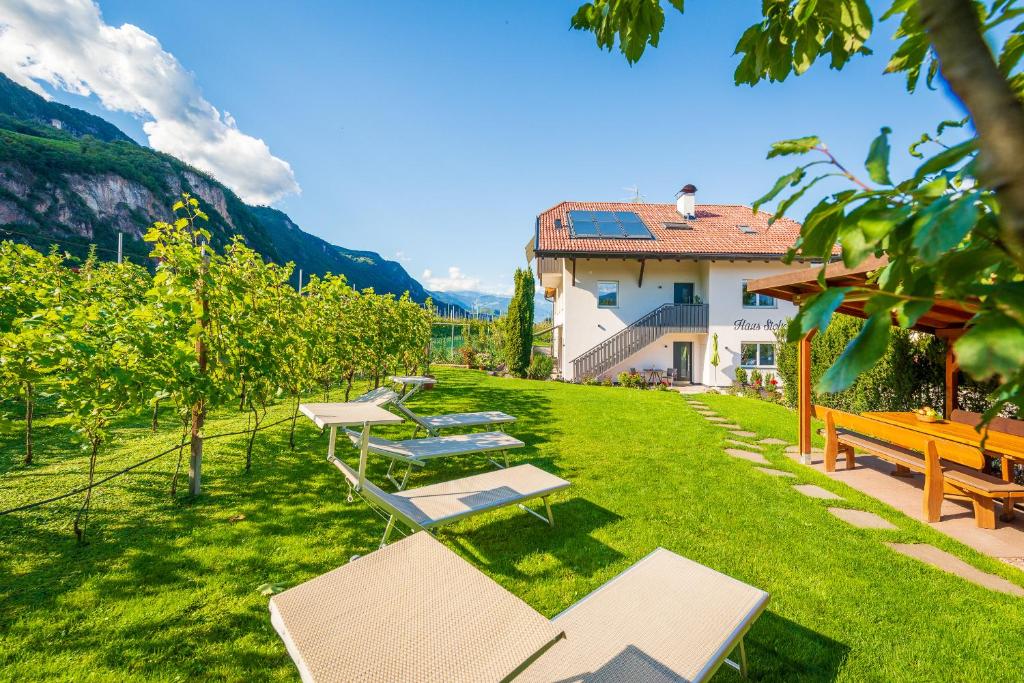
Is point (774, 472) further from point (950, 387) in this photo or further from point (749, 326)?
point (749, 326)

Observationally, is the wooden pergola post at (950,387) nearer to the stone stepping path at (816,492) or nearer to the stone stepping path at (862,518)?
the stone stepping path at (816,492)

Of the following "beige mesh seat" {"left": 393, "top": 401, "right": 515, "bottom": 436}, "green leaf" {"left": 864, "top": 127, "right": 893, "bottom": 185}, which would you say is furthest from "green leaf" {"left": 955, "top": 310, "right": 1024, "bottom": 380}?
"beige mesh seat" {"left": 393, "top": 401, "right": 515, "bottom": 436}

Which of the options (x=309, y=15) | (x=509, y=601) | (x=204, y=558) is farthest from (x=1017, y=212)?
(x=309, y=15)

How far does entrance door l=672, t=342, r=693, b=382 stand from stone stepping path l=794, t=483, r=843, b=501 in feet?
44.5

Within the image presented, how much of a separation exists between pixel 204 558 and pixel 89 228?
6439 centimetres

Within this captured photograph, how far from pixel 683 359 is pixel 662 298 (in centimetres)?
286

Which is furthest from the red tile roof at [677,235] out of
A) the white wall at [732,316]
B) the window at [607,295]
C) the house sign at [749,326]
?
the house sign at [749,326]

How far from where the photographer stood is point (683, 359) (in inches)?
751

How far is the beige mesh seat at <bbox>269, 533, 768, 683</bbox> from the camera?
190 cm

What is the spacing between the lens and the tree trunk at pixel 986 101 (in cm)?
51

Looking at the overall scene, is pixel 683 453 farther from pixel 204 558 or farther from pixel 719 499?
pixel 204 558

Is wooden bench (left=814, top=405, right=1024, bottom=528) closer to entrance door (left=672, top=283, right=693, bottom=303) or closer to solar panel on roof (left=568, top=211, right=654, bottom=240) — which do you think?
entrance door (left=672, top=283, right=693, bottom=303)

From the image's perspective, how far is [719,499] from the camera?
5.25 m

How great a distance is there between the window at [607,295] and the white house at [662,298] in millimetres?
43
